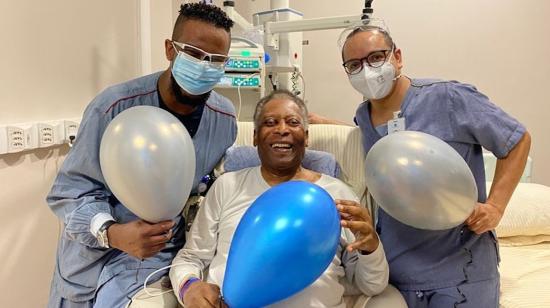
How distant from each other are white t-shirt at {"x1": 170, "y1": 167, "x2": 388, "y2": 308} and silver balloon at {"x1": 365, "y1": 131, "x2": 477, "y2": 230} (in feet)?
0.55

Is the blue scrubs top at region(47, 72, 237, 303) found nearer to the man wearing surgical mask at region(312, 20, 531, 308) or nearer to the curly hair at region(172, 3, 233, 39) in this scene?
the curly hair at region(172, 3, 233, 39)

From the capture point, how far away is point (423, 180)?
1146 mm

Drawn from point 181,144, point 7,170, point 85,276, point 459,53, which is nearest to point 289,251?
point 181,144

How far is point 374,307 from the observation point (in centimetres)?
131

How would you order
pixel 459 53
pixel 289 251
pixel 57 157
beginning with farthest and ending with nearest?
pixel 459 53 < pixel 57 157 < pixel 289 251

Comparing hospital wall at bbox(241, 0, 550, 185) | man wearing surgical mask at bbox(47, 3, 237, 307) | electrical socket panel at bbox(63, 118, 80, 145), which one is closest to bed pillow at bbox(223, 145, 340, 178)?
man wearing surgical mask at bbox(47, 3, 237, 307)

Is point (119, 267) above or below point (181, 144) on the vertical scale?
below

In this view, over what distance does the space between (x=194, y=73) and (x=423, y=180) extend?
0.80 meters

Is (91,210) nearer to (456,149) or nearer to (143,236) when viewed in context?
(143,236)

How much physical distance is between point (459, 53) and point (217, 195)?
228 centimetres

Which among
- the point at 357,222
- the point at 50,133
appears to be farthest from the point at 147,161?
the point at 50,133

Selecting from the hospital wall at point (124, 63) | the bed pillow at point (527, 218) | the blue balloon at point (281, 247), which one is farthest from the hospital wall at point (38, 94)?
the bed pillow at point (527, 218)

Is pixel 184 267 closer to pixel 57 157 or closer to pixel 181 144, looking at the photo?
pixel 181 144

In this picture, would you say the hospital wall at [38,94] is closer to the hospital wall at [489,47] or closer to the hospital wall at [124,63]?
the hospital wall at [124,63]
